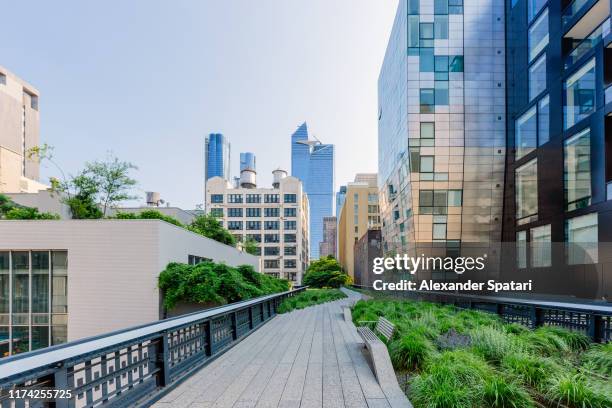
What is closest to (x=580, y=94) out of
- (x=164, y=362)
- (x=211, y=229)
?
(x=164, y=362)

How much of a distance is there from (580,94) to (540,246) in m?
8.24

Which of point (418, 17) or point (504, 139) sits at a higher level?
point (418, 17)

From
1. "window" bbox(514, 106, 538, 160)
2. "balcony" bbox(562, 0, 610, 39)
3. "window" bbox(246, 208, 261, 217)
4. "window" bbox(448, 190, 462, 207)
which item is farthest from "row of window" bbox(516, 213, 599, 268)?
"window" bbox(246, 208, 261, 217)

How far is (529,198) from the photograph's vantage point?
23125mm

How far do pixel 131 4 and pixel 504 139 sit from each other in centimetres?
2512

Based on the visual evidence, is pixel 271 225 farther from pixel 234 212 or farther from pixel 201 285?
pixel 201 285

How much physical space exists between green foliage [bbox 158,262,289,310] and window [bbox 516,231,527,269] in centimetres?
1678

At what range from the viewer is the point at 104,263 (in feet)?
58.4

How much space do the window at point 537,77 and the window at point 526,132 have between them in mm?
1002

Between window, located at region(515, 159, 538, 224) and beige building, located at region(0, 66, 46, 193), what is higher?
beige building, located at region(0, 66, 46, 193)

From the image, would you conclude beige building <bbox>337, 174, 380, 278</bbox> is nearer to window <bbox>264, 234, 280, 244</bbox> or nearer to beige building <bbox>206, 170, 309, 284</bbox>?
beige building <bbox>206, 170, 309, 284</bbox>

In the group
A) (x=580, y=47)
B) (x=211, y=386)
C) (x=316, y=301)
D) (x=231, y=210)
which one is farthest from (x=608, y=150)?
(x=231, y=210)

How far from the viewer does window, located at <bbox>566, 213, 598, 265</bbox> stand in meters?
16.5

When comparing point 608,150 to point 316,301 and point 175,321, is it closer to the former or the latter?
point 316,301
